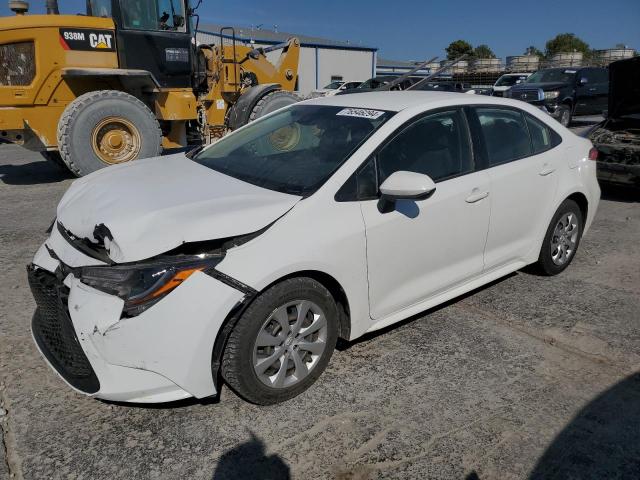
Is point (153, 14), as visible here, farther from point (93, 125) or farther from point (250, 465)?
point (250, 465)

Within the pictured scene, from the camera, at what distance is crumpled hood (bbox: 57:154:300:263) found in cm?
241

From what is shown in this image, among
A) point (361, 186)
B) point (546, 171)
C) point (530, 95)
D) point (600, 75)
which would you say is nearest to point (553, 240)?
point (546, 171)

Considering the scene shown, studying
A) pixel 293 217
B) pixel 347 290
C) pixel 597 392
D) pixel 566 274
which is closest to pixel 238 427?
pixel 347 290

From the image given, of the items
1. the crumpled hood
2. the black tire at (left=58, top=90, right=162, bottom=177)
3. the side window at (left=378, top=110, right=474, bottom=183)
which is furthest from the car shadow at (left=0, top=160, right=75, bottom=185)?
the side window at (left=378, top=110, right=474, bottom=183)

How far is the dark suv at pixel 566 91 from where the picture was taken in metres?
15.3

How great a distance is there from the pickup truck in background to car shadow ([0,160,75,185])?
27.6ft

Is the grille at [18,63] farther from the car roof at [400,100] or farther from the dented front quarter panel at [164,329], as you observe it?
the dented front quarter panel at [164,329]

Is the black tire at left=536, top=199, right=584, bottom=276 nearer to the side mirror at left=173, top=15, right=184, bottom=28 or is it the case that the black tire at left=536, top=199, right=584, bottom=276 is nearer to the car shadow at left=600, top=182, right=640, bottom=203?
the car shadow at left=600, top=182, right=640, bottom=203

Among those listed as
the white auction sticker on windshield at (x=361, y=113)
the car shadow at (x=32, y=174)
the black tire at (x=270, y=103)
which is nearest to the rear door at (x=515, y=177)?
the white auction sticker on windshield at (x=361, y=113)

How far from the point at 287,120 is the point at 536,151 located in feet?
6.52

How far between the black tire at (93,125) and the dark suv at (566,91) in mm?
11271

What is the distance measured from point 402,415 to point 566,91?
51.6 ft

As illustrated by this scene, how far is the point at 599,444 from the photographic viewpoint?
248 centimetres

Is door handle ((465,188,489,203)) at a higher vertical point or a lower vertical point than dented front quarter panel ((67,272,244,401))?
higher
